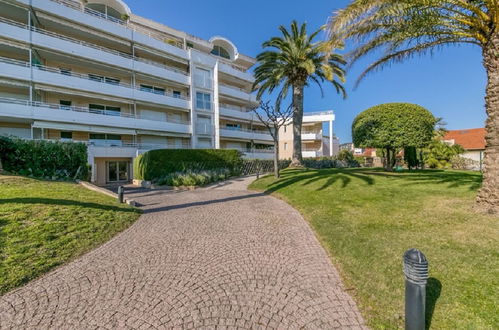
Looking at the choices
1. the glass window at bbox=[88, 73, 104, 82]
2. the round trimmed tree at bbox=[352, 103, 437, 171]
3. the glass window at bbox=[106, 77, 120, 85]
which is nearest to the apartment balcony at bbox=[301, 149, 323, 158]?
the round trimmed tree at bbox=[352, 103, 437, 171]

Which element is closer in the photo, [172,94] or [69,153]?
[69,153]

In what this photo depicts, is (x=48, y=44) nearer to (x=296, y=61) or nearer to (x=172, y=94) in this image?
(x=172, y=94)

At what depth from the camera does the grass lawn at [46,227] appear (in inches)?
140

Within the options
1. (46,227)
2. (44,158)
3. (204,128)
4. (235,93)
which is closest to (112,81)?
(204,128)

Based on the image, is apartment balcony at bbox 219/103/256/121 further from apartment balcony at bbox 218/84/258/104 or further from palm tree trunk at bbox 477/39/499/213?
palm tree trunk at bbox 477/39/499/213

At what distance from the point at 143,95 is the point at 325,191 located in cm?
2100

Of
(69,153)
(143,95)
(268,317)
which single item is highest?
(143,95)

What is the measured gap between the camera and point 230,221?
249 inches

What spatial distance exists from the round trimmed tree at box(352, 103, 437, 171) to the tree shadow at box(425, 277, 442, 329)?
Answer: 469 inches

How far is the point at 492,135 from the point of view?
519cm

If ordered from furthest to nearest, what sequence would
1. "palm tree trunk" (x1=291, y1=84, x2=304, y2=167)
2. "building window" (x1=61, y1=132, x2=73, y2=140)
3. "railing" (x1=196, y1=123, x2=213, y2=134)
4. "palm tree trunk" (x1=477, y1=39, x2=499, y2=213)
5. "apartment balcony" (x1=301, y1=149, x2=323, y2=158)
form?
1. "apartment balcony" (x1=301, y1=149, x2=323, y2=158)
2. "railing" (x1=196, y1=123, x2=213, y2=134)
3. "building window" (x1=61, y1=132, x2=73, y2=140)
4. "palm tree trunk" (x1=291, y1=84, x2=304, y2=167)
5. "palm tree trunk" (x1=477, y1=39, x2=499, y2=213)

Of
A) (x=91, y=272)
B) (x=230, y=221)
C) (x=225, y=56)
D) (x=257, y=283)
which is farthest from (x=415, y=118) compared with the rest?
(x=225, y=56)

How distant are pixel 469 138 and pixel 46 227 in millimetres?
46527

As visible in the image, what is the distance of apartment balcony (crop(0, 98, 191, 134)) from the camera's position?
16.4 m
